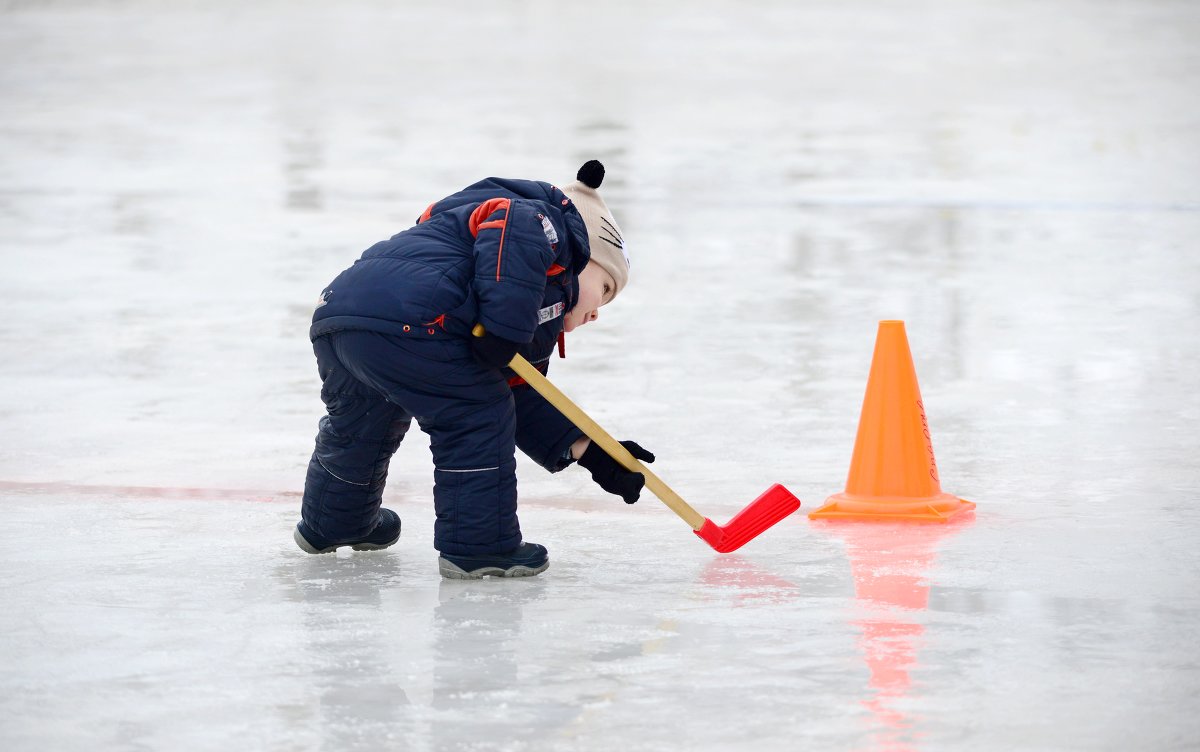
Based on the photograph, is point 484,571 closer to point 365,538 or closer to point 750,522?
point 365,538

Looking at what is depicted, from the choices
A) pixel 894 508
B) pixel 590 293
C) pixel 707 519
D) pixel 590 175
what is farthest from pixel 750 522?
pixel 590 175

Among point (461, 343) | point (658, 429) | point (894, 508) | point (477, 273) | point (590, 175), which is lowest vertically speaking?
point (658, 429)

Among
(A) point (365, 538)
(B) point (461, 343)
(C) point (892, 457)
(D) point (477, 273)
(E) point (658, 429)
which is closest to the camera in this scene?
(D) point (477, 273)

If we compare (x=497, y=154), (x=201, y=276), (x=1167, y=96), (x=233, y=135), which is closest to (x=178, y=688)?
(x=201, y=276)

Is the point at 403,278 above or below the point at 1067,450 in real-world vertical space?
above

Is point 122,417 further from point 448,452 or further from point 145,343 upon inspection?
point 448,452

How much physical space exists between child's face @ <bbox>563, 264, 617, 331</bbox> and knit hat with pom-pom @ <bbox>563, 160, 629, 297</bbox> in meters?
0.01

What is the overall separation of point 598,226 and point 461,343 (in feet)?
1.42

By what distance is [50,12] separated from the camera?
68.2 ft

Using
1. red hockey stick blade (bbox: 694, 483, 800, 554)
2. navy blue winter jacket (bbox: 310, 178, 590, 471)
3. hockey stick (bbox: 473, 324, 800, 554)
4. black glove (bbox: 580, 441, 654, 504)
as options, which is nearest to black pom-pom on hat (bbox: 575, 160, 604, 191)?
navy blue winter jacket (bbox: 310, 178, 590, 471)

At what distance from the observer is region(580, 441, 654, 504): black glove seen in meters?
4.21

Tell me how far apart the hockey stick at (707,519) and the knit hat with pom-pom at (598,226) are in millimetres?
310

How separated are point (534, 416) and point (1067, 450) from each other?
1.77m

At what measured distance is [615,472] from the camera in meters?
4.25
